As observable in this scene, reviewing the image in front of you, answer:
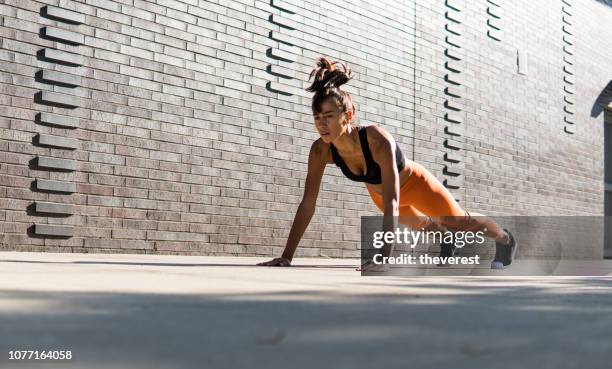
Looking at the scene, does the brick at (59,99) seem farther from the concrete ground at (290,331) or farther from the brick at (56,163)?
the concrete ground at (290,331)

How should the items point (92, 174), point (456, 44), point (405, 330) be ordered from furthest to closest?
point (456, 44)
point (92, 174)
point (405, 330)

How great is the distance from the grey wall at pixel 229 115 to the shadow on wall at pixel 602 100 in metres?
1.66

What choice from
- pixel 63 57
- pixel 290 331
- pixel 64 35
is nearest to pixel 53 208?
pixel 63 57

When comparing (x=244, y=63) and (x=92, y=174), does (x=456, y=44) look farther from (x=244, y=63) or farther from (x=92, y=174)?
(x=92, y=174)

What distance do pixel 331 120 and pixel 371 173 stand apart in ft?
1.02

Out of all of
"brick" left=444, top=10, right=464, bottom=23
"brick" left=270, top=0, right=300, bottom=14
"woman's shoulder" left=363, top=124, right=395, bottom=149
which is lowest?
"woman's shoulder" left=363, top=124, right=395, bottom=149

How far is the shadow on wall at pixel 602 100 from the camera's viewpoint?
9377mm

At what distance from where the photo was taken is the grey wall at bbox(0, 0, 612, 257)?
4.34 metres

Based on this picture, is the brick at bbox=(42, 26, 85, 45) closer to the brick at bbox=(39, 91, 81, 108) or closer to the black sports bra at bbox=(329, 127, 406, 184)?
the brick at bbox=(39, 91, 81, 108)

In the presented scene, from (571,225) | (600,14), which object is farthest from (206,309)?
(600,14)

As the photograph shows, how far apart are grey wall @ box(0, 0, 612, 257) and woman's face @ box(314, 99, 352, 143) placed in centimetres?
195

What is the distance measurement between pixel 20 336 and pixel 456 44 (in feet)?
22.9

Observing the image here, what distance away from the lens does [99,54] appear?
4.62m

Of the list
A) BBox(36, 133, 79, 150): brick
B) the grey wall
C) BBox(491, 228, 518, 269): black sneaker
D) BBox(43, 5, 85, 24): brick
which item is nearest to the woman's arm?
BBox(491, 228, 518, 269): black sneaker
